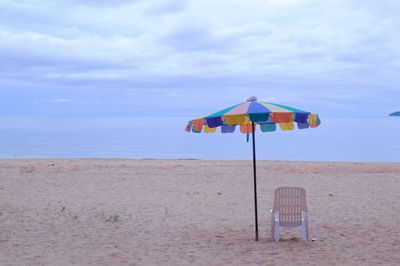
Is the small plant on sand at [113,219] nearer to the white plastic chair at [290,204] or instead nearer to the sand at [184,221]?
the sand at [184,221]

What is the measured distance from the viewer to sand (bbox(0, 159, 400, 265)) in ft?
20.4

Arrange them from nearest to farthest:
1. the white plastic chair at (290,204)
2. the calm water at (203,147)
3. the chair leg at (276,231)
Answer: the chair leg at (276,231), the white plastic chair at (290,204), the calm water at (203,147)

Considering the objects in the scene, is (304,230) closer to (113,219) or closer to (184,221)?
(184,221)

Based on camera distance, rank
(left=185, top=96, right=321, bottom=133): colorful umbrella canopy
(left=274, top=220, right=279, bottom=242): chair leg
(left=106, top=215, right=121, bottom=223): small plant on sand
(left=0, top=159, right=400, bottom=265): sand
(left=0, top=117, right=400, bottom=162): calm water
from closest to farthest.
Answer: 1. (left=185, top=96, right=321, bottom=133): colorful umbrella canopy
2. (left=0, top=159, right=400, bottom=265): sand
3. (left=274, top=220, right=279, bottom=242): chair leg
4. (left=106, top=215, right=121, bottom=223): small plant on sand
5. (left=0, top=117, right=400, bottom=162): calm water

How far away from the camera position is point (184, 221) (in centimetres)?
864

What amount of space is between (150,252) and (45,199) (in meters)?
5.29

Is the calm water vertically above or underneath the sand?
above

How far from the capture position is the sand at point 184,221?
6207 millimetres

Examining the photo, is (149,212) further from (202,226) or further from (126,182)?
(126,182)

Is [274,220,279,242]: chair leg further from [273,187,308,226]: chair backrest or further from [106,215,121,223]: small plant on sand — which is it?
[106,215,121,223]: small plant on sand

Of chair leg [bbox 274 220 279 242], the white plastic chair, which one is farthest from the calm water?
chair leg [bbox 274 220 279 242]

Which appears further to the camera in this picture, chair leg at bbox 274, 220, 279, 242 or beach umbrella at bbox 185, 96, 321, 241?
chair leg at bbox 274, 220, 279, 242

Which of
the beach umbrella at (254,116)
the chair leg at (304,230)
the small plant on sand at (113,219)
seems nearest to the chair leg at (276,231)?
the chair leg at (304,230)

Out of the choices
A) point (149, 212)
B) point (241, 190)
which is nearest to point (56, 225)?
point (149, 212)
